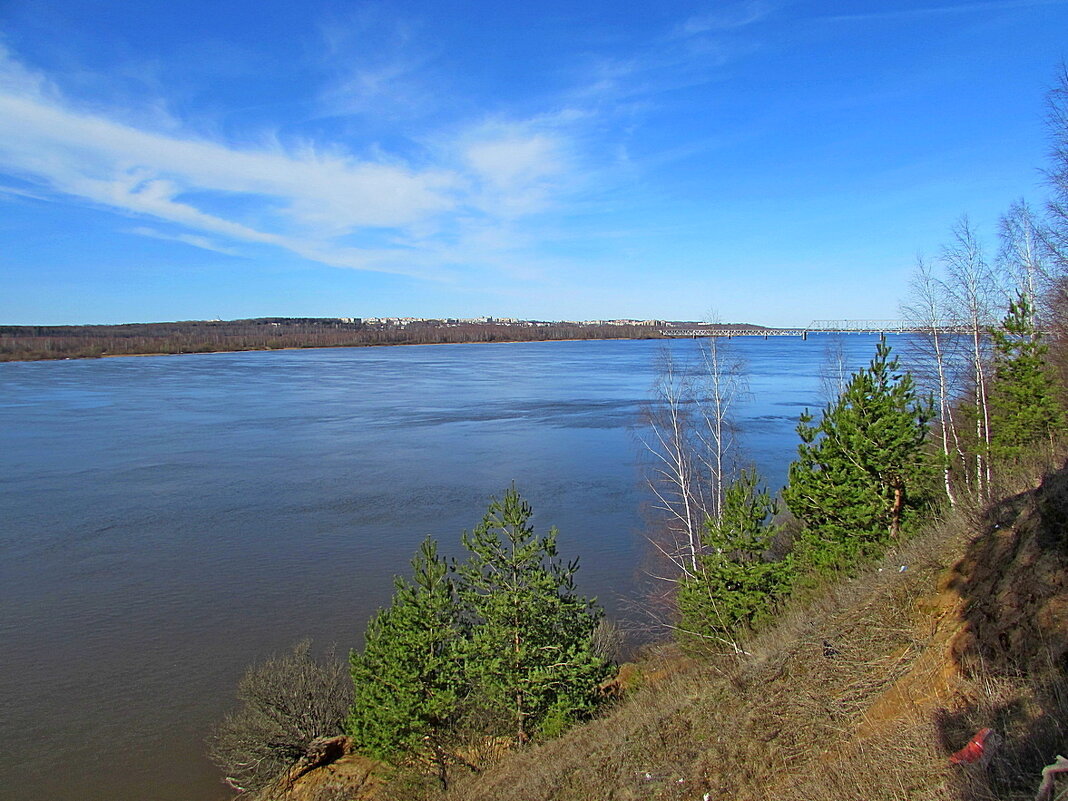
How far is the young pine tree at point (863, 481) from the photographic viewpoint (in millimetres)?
10930

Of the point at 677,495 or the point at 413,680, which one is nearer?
the point at 413,680

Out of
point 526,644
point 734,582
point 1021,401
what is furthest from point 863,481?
point 526,644

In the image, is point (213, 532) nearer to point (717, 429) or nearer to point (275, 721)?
point (275, 721)

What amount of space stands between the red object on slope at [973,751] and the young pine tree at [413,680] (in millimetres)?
6073

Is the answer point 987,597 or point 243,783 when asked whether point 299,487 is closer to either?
point 243,783

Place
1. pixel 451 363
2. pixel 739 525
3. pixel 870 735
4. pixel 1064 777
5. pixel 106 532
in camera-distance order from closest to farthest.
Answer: pixel 1064 777, pixel 870 735, pixel 739 525, pixel 106 532, pixel 451 363

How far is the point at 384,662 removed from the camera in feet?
30.5

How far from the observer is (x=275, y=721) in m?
10.3

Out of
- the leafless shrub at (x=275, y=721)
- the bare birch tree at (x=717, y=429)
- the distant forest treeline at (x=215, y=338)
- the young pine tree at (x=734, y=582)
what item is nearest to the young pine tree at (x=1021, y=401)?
the bare birch tree at (x=717, y=429)

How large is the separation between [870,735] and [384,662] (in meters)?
5.90

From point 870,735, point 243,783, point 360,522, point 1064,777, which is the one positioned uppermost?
point 1064,777

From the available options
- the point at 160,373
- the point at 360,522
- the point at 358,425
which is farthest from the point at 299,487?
the point at 160,373

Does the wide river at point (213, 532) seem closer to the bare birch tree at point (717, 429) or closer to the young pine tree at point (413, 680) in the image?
the bare birch tree at point (717, 429)

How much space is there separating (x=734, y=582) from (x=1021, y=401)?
749 cm
